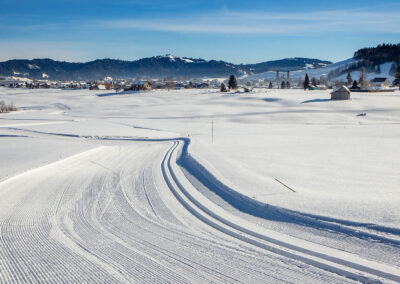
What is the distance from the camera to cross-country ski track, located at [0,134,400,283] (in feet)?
17.9

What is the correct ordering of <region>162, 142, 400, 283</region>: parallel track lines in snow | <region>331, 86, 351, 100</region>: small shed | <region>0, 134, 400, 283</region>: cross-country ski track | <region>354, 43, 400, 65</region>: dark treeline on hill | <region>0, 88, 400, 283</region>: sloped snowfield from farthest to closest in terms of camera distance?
1. <region>354, 43, 400, 65</region>: dark treeline on hill
2. <region>331, 86, 351, 100</region>: small shed
3. <region>0, 88, 400, 283</region>: sloped snowfield
4. <region>0, 134, 400, 283</region>: cross-country ski track
5. <region>162, 142, 400, 283</region>: parallel track lines in snow

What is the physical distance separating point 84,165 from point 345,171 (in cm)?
1210

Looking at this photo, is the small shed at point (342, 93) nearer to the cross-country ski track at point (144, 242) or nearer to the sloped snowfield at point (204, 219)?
the sloped snowfield at point (204, 219)

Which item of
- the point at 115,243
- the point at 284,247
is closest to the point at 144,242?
the point at 115,243

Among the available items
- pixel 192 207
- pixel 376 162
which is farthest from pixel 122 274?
pixel 376 162

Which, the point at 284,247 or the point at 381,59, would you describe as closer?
the point at 284,247

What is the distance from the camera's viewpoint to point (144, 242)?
680cm

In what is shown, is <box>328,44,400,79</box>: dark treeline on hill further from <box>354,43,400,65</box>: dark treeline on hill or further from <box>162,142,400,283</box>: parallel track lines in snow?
<box>162,142,400,283</box>: parallel track lines in snow

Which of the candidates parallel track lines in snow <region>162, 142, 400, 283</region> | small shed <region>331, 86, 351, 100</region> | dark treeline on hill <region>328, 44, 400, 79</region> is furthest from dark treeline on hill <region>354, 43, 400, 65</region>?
parallel track lines in snow <region>162, 142, 400, 283</region>

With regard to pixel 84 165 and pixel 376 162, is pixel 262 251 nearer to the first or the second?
pixel 376 162

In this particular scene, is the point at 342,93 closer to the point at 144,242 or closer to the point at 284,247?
the point at 284,247

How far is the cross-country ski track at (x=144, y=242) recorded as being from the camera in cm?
546

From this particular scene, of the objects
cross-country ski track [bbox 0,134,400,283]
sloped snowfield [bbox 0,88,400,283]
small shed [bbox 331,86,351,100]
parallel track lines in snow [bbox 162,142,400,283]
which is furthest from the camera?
small shed [bbox 331,86,351,100]

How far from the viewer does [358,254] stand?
5.70 meters
